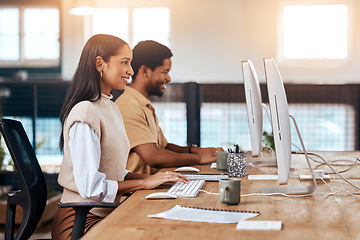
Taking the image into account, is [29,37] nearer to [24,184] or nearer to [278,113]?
[24,184]

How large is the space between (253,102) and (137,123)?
0.52 meters

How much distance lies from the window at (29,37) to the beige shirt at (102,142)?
7515 millimetres

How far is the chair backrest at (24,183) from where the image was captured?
1.79m

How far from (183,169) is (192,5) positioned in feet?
22.8

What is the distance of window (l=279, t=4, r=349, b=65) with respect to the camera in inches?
342

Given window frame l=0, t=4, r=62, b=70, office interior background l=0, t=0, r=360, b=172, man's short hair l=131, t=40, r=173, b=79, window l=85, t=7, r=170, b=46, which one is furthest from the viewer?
window frame l=0, t=4, r=62, b=70

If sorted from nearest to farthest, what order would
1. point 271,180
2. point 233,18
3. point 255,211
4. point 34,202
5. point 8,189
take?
point 255,211
point 34,202
point 271,180
point 8,189
point 233,18

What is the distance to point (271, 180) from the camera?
2.00 meters

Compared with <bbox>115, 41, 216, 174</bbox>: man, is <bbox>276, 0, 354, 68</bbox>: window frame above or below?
above

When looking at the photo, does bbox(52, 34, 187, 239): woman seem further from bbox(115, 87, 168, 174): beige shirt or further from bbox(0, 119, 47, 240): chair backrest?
bbox(115, 87, 168, 174): beige shirt

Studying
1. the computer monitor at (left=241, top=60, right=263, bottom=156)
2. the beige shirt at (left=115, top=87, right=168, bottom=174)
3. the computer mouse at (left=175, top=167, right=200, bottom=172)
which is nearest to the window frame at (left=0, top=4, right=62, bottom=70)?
the beige shirt at (left=115, top=87, right=168, bottom=174)

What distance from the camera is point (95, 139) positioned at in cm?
171

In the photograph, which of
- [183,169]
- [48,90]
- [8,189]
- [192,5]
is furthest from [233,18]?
[183,169]

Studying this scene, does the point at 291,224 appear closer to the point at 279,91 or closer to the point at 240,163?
the point at 279,91
